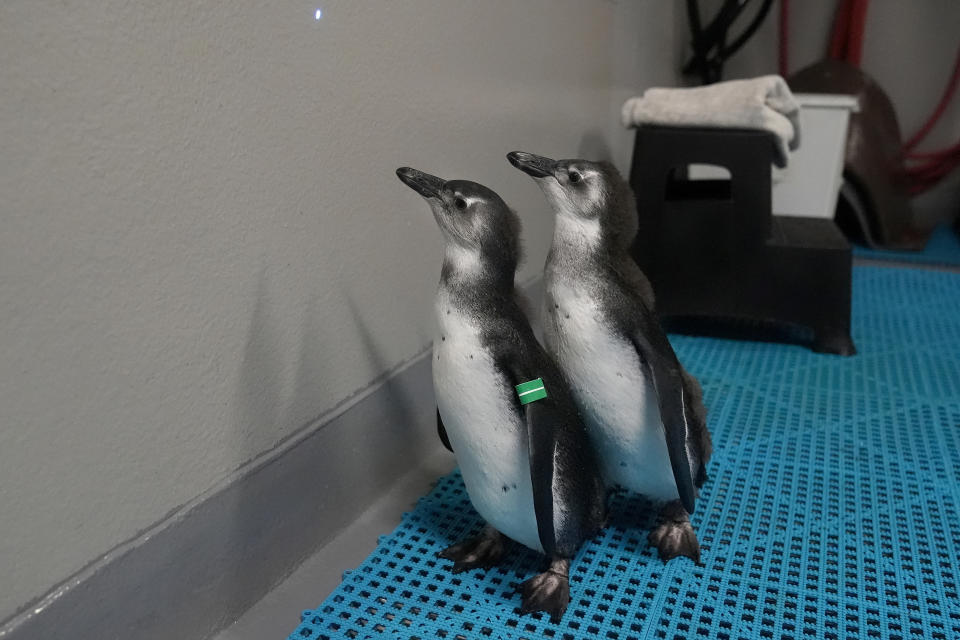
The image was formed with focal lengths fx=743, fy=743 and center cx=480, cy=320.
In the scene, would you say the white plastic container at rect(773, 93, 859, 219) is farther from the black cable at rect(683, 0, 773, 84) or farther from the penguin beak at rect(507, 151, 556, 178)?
the penguin beak at rect(507, 151, 556, 178)

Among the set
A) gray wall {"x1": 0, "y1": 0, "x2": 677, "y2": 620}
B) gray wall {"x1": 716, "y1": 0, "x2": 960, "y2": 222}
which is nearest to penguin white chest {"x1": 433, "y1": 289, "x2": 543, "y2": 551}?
gray wall {"x1": 0, "y1": 0, "x2": 677, "y2": 620}

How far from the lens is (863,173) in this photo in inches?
92.1

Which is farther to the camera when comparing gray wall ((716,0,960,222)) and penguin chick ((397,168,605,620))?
gray wall ((716,0,960,222))

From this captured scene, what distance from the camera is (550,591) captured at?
0.80 metres

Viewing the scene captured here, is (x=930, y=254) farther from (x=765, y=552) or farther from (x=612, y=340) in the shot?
(x=612, y=340)

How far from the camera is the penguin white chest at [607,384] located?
794 millimetres

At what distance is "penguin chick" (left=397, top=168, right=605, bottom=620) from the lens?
2.40ft

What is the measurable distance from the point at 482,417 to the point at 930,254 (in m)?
2.09

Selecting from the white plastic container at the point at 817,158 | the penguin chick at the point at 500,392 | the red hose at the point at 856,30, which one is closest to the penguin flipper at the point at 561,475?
the penguin chick at the point at 500,392

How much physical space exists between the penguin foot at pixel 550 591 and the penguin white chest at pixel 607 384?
14 cm

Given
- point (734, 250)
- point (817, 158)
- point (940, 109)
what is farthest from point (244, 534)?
point (940, 109)

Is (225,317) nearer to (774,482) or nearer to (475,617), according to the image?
(475,617)

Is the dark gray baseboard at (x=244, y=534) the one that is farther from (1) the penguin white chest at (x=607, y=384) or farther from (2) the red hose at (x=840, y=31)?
(2) the red hose at (x=840, y=31)

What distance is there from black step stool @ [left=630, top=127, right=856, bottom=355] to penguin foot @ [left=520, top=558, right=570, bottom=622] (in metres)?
0.93
